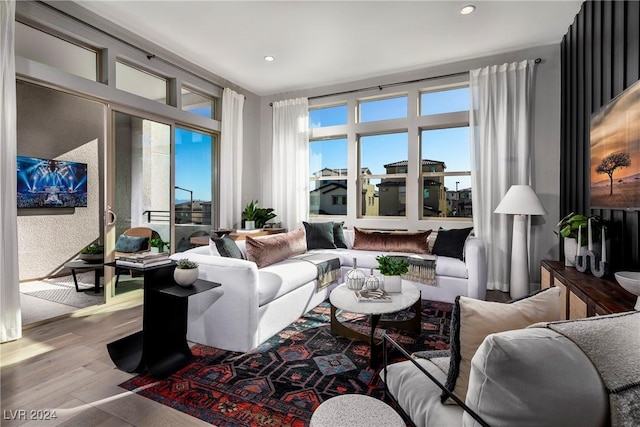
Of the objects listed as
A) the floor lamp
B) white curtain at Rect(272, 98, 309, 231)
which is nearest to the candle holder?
the floor lamp

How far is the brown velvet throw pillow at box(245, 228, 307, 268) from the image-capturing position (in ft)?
9.66

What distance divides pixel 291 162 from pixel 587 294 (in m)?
3.97

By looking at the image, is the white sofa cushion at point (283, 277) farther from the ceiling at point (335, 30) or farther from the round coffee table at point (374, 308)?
the ceiling at point (335, 30)

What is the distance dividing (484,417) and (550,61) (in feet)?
14.4

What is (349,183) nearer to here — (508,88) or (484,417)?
(508,88)

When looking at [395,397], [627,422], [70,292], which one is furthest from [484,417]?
[70,292]

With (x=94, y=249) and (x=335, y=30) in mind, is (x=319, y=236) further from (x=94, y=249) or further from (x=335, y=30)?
(x=94, y=249)

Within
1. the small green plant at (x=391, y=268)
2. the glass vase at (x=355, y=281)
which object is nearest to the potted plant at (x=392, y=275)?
the small green plant at (x=391, y=268)

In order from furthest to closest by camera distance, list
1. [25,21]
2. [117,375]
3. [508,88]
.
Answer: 1. [508,88]
2. [25,21]
3. [117,375]

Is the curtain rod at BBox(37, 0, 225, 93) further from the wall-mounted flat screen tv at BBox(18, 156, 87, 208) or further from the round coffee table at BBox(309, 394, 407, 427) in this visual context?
the round coffee table at BBox(309, 394, 407, 427)

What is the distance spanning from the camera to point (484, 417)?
27.0 inches

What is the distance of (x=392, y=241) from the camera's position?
388cm

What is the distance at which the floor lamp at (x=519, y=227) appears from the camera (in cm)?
332

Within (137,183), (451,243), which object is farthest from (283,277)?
(137,183)
